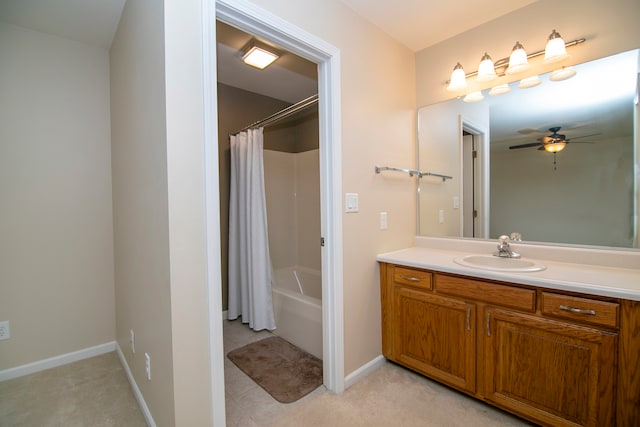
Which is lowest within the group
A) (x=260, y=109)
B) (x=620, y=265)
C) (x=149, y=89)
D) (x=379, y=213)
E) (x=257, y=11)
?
(x=620, y=265)

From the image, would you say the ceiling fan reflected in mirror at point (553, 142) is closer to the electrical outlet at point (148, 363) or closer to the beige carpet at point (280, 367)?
the beige carpet at point (280, 367)

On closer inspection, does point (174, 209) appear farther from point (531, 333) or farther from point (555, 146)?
point (555, 146)

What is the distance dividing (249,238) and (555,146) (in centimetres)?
249

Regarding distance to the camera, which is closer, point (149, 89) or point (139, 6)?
point (149, 89)

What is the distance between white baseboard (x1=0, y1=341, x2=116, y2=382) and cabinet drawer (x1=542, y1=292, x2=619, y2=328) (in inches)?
124

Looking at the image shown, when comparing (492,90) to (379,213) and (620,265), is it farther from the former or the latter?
(620,265)

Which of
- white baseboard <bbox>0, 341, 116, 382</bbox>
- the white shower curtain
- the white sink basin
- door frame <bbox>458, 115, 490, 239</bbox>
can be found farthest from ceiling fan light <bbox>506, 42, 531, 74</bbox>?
white baseboard <bbox>0, 341, 116, 382</bbox>

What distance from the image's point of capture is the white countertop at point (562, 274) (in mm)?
1213

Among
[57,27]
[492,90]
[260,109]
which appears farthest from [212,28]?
[260,109]

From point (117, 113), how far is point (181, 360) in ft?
6.11

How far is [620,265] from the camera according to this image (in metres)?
1.54

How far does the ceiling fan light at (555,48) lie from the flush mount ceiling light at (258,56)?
74.5 inches

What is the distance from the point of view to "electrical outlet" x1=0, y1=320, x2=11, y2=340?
1937mm

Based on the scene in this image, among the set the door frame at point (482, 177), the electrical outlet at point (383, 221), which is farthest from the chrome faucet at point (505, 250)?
the electrical outlet at point (383, 221)
